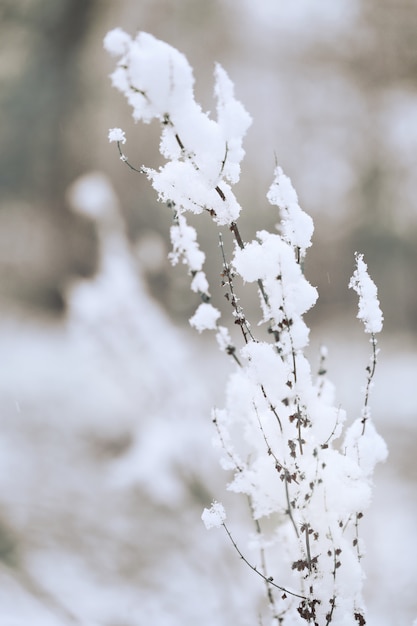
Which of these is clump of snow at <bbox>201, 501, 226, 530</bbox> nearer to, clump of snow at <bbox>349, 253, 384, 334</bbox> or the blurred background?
clump of snow at <bbox>349, 253, 384, 334</bbox>

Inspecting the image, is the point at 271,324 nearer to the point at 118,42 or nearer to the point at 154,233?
the point at 118,42

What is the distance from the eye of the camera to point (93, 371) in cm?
249

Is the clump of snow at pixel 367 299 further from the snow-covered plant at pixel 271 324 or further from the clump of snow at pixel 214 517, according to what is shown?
the clump of snow at pixel 214 517

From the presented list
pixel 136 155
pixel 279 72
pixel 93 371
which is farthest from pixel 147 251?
pixel 279 72

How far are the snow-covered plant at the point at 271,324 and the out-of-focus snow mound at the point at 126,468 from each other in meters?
0.67

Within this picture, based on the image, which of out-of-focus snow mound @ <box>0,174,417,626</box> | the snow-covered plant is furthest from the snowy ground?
the snow-covered plant

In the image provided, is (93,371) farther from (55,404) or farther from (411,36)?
(411,36)

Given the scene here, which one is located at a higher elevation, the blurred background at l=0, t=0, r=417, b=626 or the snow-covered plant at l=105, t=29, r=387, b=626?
the blurred background at l=0, t=0, r=417, b=626

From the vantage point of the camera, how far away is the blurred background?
2.06 meters

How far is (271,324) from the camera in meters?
Answer: 0.62

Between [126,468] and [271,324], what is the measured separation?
1.67 meters

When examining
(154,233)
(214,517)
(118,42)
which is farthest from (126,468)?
(118,42)

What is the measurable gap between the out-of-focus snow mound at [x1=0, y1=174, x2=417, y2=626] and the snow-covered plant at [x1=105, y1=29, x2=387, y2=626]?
667mm

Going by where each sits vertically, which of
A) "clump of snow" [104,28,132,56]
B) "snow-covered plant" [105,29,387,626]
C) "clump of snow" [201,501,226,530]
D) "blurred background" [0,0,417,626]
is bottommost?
"clump of snow" [201,501,226,530]
